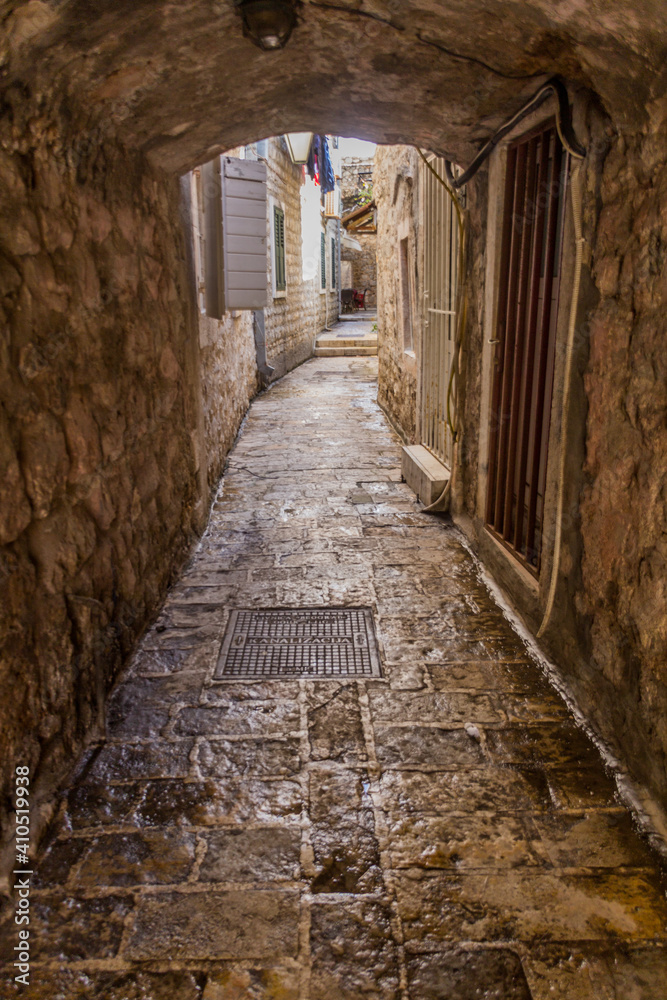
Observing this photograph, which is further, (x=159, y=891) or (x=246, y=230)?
(x=246, y=230)

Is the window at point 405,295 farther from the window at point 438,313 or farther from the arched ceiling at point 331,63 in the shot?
the arched ceiling at point 331,63

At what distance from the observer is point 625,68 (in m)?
2.12

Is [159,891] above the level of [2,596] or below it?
below

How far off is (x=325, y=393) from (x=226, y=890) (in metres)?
9.47

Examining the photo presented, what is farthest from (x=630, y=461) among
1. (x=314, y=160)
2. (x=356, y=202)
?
(x=356, y=202)

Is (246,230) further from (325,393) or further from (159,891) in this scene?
(325,393)

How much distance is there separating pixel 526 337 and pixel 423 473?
2.03 metres

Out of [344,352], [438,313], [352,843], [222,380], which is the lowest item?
[352,843]

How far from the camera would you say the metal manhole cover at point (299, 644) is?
3201mm

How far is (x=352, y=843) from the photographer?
7.15 ft

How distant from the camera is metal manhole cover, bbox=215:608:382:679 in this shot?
3201 millimetres

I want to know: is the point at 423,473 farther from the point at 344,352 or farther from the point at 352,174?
the point at 352,174

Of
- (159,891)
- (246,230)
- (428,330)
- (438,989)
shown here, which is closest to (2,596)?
(159,891)

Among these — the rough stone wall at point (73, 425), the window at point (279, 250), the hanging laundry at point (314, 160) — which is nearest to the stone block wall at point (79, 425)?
the rough stone wall at point (73, 425)
